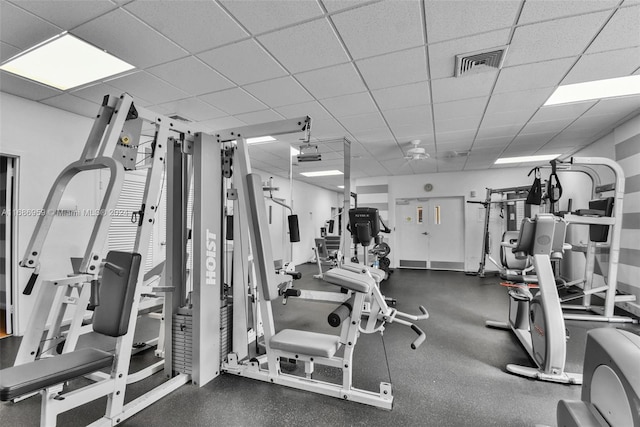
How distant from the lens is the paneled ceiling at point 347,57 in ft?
6.34

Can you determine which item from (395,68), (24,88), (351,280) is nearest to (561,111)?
(395,68)

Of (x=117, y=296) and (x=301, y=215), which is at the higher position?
(x=301, y=215)

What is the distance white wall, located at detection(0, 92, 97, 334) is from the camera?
315 centimetres

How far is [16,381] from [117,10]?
6.97ft

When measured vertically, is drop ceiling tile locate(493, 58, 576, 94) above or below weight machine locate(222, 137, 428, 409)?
above

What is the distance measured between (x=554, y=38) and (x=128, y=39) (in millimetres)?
3135

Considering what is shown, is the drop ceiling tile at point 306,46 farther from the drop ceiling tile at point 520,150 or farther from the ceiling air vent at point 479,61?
the drop ceiling tile at point 520,150

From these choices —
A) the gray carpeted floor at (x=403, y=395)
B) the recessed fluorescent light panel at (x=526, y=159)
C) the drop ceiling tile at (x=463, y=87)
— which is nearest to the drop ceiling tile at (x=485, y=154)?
the recessed fluorescent light panel at (x=526, y=159)

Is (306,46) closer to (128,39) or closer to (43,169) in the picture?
(128,39)

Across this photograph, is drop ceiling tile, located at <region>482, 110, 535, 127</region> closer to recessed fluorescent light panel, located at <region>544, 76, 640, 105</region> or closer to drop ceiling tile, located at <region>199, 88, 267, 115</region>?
recessed fluorescent light panel, located at <region>544, 76, 640, 105</region>

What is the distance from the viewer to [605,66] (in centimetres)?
264

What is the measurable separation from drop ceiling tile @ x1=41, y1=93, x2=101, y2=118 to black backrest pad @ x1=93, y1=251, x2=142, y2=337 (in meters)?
2.52

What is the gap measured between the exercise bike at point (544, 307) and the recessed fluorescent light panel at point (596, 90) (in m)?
1.44

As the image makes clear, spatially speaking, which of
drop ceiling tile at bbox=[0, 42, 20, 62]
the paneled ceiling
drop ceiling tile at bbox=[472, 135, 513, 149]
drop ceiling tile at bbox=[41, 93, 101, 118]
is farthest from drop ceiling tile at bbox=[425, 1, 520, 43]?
drop ceiling tile at bbox=[41, 93, 101, 118]
